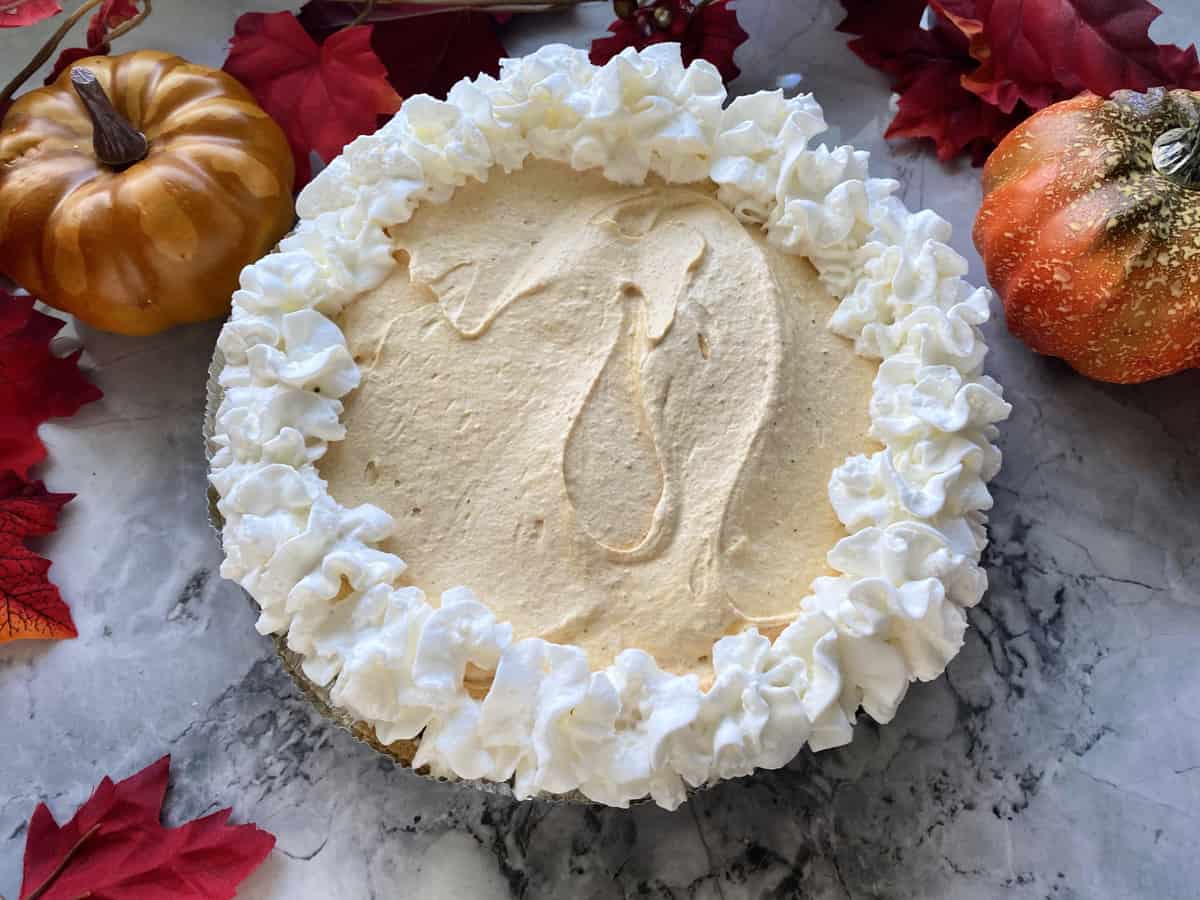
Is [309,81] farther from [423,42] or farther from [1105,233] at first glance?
[1105,233]

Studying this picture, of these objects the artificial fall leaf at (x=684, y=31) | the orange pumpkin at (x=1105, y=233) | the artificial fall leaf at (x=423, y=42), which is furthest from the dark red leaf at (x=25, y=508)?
the orange pumpkin at (x=1105, y=233)

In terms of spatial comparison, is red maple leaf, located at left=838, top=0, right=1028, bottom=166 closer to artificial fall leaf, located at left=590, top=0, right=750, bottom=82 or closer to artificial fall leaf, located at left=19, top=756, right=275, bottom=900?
artificial fall leaf, located at left=590, top=0, right=750, bottom=82

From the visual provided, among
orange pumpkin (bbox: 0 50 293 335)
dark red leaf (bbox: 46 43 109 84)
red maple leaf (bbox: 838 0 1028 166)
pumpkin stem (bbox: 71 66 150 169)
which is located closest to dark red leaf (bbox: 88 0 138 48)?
dark red leaf (bbox: 46 43 109 84)

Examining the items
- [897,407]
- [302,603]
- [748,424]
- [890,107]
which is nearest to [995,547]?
[897,407]

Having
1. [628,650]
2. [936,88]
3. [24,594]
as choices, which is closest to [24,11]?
[24,594]

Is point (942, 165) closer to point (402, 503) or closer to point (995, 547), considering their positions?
point (995, 547)
